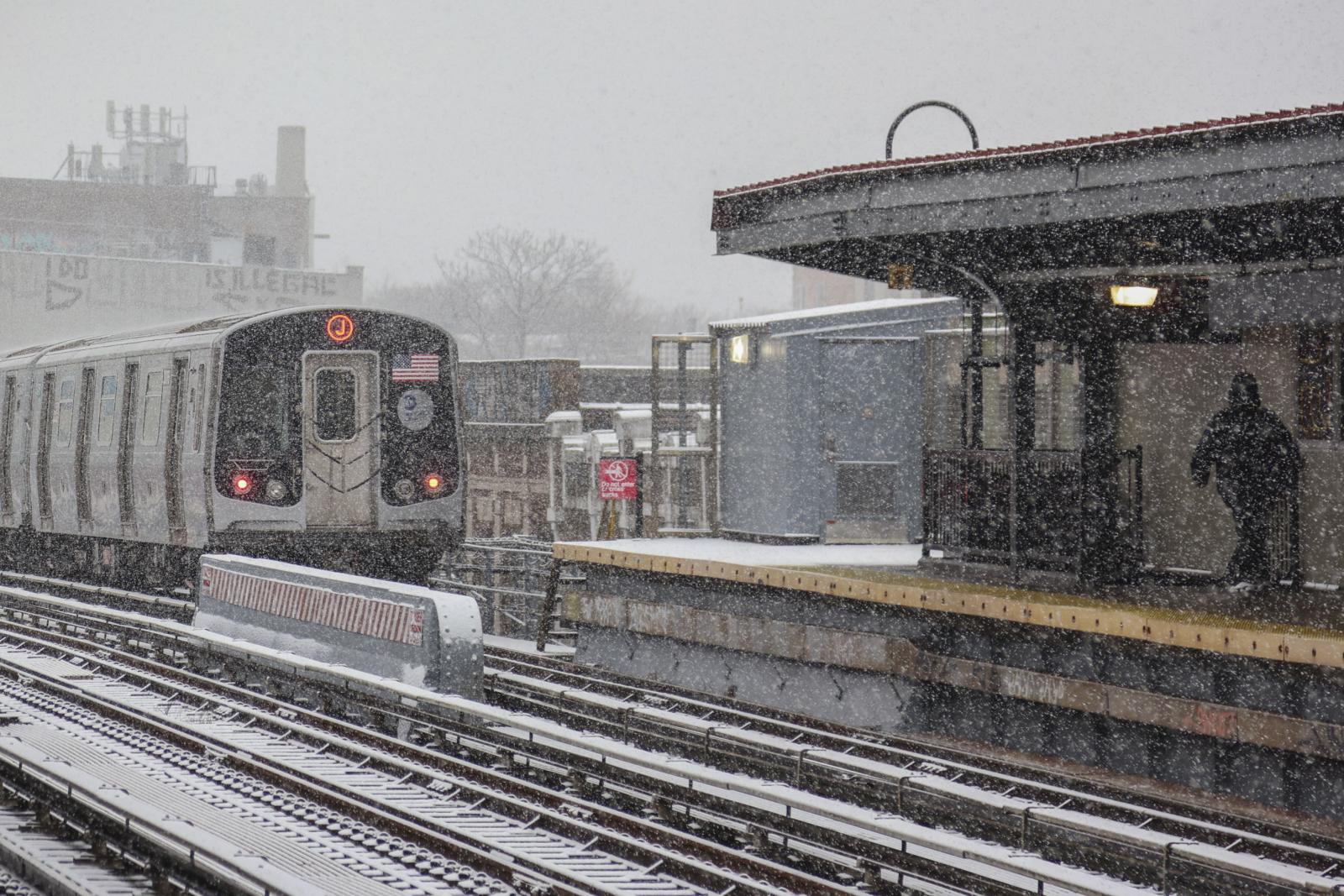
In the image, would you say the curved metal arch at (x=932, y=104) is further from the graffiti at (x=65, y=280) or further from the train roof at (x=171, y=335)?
the graffiti at (x=65, y=280)

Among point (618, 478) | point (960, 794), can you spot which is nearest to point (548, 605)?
point (618, 478)

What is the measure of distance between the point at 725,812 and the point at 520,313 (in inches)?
3417

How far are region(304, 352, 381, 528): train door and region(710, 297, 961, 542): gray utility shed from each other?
388 centimetres

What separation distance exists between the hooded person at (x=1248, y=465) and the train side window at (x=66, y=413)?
44.8ft

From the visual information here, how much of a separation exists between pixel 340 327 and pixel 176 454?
2.12 meters

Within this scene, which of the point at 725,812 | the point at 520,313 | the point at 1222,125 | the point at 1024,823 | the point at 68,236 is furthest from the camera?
the point at 520,313

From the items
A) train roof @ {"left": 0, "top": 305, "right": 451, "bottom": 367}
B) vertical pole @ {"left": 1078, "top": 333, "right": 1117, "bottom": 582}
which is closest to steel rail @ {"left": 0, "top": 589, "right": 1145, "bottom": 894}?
vertical pole @ {"left": 1078, "top": 333, "right": 1117, "bottom": 582}

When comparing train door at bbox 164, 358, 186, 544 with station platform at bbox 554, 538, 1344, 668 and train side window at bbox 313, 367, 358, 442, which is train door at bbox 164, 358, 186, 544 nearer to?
train side window at bbox 313, 367, 358, 442

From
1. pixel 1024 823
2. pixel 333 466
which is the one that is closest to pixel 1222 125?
pixel 1024 823

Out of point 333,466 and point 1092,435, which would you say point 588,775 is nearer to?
point 1092,435

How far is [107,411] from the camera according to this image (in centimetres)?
1884

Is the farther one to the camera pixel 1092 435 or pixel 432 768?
pixel 1092 435

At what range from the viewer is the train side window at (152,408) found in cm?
1745

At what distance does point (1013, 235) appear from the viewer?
466 inches
